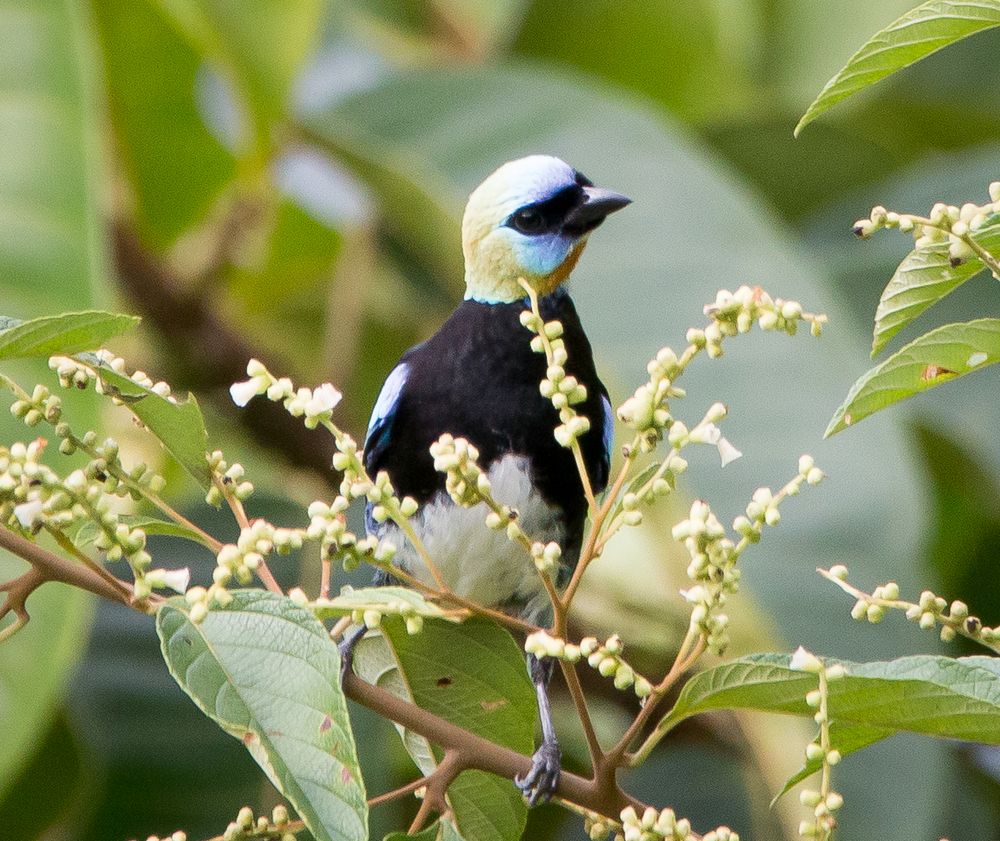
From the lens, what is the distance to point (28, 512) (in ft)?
3.85

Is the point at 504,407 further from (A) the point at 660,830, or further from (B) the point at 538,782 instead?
(A) the point at 660,830

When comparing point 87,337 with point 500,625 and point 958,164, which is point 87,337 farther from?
point 958,164

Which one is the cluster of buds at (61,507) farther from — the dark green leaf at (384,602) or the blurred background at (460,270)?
the blurred background at (460,270)

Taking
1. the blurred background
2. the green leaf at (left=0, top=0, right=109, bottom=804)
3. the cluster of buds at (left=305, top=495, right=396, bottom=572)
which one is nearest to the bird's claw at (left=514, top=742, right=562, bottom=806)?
the cluster of buds at (left=305, top=495, right=396, bottom=572)

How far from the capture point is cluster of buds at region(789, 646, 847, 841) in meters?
1.12

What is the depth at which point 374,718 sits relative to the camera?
265 cm

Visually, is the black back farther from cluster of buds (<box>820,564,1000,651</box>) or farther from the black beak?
cluster of buds (<box>820,564,1000,651</box>)

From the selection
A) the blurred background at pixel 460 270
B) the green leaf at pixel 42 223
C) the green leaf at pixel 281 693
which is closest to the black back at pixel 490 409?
the blurred background at pixel 460 270

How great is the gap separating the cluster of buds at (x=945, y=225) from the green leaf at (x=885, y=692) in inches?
13.0

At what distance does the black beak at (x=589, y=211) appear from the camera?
226 cm

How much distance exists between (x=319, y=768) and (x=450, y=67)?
2708 millimetres

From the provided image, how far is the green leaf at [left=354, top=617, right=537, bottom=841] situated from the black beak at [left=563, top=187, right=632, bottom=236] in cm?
96

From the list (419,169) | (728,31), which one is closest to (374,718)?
(419,169)

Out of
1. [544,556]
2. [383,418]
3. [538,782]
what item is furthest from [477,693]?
[383,418]
